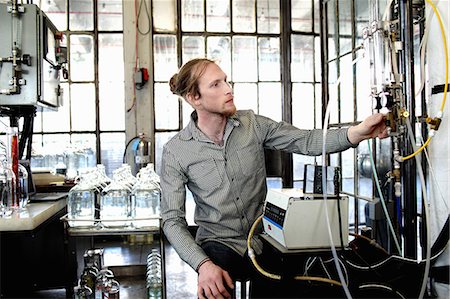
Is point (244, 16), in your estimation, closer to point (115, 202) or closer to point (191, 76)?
point (191, 76)

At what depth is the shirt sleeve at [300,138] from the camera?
156 centimetres

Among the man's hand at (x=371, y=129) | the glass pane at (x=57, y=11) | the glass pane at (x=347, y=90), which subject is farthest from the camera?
the glass pane at (x=57, y=11)

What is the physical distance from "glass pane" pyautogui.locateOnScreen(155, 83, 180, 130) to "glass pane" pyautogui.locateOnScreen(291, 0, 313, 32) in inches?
51.5

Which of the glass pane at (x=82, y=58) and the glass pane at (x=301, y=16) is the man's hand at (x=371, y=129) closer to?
the glass pane at (x=301, y=16)

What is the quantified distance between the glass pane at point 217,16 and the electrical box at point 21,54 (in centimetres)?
198

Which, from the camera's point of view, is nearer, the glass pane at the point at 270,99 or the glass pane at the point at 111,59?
the glass pane at the point at 111,59

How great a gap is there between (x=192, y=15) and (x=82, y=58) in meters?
1.04

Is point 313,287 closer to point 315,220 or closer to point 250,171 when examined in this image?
point 315,220

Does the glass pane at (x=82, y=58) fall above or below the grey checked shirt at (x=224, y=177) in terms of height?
above

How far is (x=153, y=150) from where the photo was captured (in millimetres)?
3781

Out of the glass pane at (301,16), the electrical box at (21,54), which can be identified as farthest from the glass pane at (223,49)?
the electrical box at (21,54)

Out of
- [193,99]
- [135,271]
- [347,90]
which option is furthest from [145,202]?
[347,90]

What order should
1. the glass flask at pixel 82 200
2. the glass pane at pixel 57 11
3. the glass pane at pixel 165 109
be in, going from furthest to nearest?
the glass pane at pixel 165 109 → the glass pane at pixel 57 11 → the glass flask at pixel 82 200

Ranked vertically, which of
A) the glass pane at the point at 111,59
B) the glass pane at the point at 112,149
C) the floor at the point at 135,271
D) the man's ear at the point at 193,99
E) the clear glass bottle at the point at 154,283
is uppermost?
the glass pane at the point at 111,59
